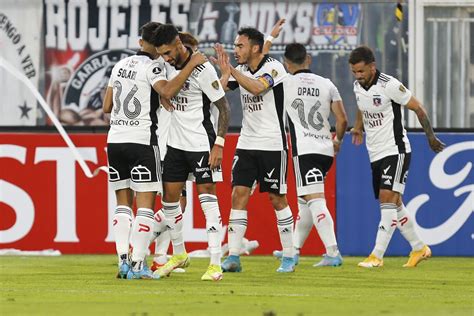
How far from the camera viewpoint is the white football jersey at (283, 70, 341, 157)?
14.7 meters

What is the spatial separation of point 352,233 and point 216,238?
4883 mm

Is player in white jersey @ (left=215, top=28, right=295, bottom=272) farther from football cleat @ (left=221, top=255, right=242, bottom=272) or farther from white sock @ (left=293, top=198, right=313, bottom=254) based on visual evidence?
white sock @ (left=293, top=198, right=313, bottom=254)

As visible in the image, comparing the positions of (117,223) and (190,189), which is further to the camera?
(190,189)

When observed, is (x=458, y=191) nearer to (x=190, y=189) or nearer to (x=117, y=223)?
(x=190, y=189)

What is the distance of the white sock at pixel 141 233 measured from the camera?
39.9 ft

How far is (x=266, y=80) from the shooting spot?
13344 millimetres

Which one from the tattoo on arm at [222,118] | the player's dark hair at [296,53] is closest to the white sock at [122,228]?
the tattoo on arm at [222,118]

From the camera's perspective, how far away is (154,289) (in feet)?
37.1

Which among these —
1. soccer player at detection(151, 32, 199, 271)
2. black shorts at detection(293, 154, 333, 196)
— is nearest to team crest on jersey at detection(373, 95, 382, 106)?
black shorts at detection(293, 154, 333, 196)

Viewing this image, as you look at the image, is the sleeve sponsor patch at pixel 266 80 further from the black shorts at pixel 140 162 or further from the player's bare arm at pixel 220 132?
the black shorts at pixel 140 162

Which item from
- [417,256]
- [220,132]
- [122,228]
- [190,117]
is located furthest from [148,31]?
[417,256]

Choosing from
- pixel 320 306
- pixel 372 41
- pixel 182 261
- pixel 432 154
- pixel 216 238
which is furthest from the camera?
pixel 372 41

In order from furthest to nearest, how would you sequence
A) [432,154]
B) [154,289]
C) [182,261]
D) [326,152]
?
[432,154], [326,152], [182,261], [154,289]

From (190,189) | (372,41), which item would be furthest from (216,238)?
(372,41)
